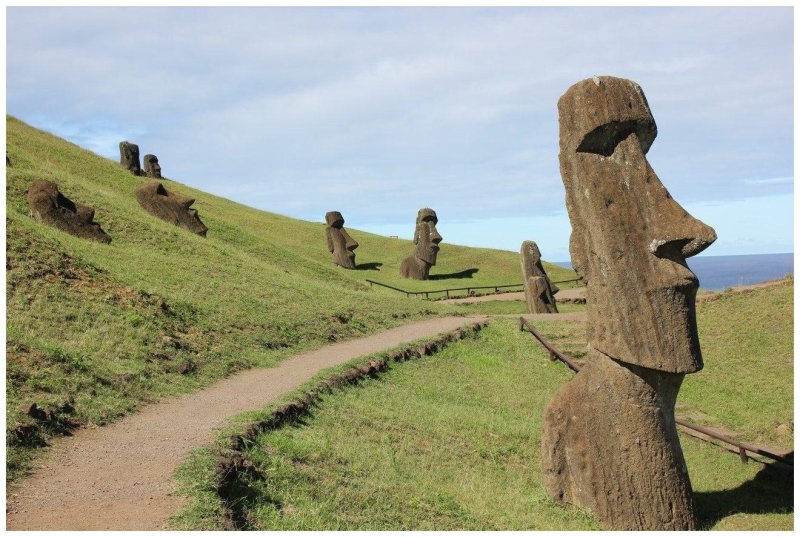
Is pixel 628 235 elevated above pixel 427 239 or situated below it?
below

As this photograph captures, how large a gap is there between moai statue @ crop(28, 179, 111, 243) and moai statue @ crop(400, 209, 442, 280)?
66.9 feet

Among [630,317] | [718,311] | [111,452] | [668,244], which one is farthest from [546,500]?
[718,311]

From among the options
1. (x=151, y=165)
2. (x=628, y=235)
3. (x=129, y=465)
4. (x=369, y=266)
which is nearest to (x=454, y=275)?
(x=369, y=266)

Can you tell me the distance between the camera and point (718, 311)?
21.8 m

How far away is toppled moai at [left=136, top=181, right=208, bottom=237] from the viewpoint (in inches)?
1315

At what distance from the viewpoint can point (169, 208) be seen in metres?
33.7

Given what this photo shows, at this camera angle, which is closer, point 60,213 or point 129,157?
point 60,213

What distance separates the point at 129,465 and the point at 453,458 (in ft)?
14.8

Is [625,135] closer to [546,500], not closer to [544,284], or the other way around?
[546,500]

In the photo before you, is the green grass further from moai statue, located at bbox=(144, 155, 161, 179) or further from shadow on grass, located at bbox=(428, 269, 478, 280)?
moai statue, located at bbox=(144, 155, 161, 179)

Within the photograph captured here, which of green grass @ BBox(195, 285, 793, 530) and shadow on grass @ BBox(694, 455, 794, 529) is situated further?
shadow on grass @ BBox(694, 455, 794, 529)

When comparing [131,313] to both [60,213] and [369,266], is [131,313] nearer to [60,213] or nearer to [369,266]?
[60,213]

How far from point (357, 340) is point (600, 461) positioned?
36.2 feet

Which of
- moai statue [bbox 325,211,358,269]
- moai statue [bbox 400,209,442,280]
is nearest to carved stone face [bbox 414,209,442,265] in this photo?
moai statue [bbox 400,209,442,280]
